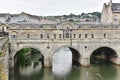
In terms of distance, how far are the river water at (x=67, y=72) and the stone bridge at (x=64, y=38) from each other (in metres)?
1.75

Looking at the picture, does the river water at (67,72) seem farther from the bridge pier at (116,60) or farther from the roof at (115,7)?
the roof at (115,7)

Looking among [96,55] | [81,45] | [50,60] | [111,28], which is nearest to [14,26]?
[50,60]

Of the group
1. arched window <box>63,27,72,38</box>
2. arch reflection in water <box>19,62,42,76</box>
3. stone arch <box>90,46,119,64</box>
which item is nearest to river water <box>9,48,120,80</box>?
arch reflection in water <box>19,62,42,76</box>

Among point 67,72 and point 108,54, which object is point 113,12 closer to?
point 108,54

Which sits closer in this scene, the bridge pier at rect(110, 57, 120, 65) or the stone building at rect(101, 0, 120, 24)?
the bridge pier at rect(110, 57, 120, 65)

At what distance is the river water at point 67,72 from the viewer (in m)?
41.4

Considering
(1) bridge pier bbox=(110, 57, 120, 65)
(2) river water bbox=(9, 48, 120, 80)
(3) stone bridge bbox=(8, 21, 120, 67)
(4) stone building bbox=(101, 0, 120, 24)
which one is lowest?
(2) river water bbox=(9, 48, 120, 80)

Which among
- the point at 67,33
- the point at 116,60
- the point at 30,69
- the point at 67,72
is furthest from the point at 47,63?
the point at 116,60

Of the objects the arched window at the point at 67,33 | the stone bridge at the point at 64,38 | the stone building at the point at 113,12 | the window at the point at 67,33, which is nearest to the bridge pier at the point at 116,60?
the stone bridge at the point at 64,38

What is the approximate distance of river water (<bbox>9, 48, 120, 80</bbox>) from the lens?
41.4 m

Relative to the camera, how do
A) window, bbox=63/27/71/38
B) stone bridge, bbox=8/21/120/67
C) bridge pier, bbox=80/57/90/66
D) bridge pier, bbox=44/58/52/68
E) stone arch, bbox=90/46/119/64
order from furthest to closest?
stone arch, bbox=90/46/119/64 < bridge pier, bbox=80/57/90/66 < window, bbox=63/27/71/38 < bridge pier, bbox=44/58/52/68 < stone bridge, bbox=8/21/120/67

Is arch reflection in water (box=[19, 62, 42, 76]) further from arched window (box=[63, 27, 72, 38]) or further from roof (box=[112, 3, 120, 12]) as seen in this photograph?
roof (box=[112, 3, 120, 12])

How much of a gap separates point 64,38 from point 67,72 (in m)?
6.68

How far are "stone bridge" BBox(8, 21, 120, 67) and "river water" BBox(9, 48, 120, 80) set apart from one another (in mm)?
1750
